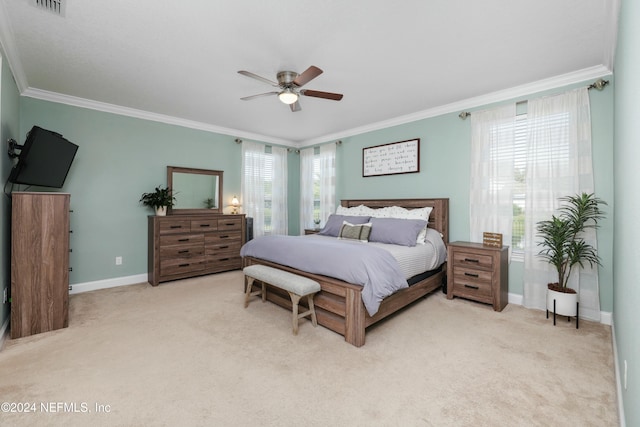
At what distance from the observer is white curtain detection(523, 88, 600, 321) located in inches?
116

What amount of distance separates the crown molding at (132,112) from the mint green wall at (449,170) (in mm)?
1994

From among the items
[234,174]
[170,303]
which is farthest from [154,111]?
[170,303]

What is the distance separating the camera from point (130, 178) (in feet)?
13.9

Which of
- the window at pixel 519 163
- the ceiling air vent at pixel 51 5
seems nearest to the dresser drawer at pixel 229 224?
the ceiling air vent at pixel 51 5

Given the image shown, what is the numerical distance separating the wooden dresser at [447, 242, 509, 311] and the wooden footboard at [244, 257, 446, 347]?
58 centimetres

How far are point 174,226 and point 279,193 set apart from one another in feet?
7.46

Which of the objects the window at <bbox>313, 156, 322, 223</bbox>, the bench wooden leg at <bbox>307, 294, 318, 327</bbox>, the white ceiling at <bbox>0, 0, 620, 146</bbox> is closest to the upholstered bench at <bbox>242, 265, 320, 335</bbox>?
the bench wooden leg at <bbox>307, 294, 318, 327</bbox>

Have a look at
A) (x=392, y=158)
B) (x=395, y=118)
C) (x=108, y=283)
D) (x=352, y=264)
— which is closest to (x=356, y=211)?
(x=392, y=158)

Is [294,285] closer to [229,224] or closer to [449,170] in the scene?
[229,224]

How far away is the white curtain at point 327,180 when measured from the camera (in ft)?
18.5

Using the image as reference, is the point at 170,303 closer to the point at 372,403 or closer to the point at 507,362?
the point at 372,403

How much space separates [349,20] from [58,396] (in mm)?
3260

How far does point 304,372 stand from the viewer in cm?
201

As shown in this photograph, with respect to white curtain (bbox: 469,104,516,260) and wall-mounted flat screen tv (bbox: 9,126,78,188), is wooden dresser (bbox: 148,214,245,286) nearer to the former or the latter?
wall-mounted flat screen tv (bbox: 9,126,78,188)
